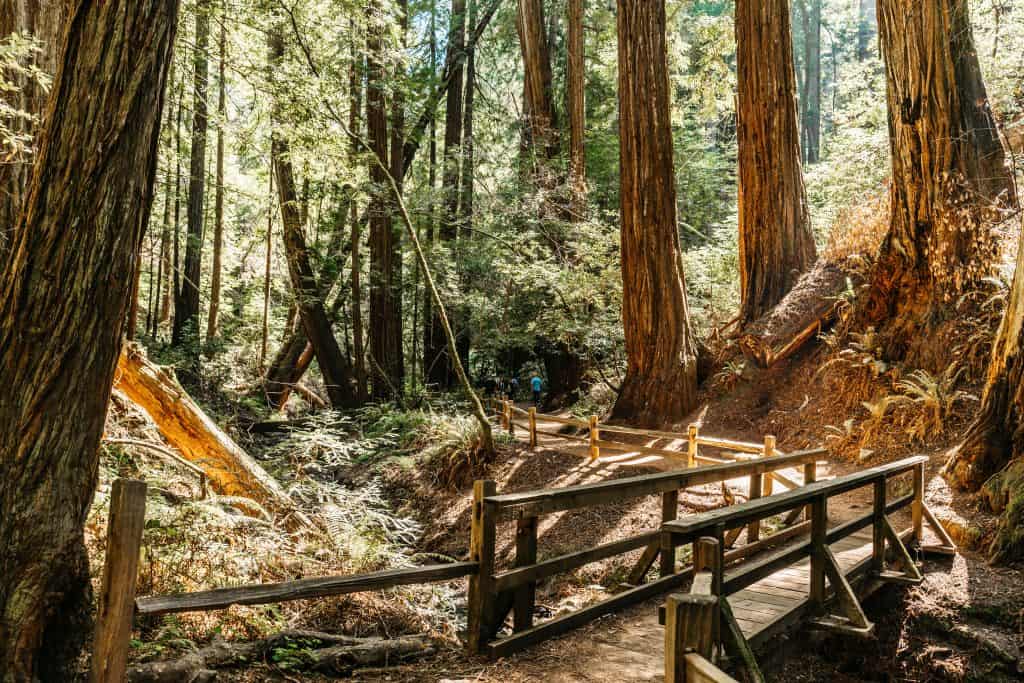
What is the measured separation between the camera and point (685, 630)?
2707 mm

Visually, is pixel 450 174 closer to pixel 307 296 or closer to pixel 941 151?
pixel 307 296

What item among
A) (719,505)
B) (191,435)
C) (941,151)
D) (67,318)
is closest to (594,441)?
(719,505)

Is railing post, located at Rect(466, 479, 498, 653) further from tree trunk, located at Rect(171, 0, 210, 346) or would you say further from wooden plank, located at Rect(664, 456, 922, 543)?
tree trunk, located at Rect(171, 0, 210, 346)

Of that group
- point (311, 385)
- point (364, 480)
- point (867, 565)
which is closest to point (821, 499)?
point (867, 565)

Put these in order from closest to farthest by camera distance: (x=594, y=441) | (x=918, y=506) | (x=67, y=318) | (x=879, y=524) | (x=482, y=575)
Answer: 1. (x=67, y=318)
2. (x=482, y=575)
3. (x=879, y=524)
4. (x=918, y=506)
5. (x=594, y=441)

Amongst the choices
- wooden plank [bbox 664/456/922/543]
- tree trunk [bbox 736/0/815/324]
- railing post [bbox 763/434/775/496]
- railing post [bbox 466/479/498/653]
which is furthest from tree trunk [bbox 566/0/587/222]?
railing post [bbox 466/479/498/653]

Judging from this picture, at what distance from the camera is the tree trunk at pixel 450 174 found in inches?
787

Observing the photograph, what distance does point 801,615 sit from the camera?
5.15 meters

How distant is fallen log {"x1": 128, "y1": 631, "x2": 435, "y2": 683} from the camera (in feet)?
12.4

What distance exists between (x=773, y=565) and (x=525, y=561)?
1.62 metres

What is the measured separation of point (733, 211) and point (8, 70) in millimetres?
21005

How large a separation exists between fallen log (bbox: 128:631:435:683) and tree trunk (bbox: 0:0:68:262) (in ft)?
10.8

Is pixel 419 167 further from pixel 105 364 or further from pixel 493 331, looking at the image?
pixel 105 364

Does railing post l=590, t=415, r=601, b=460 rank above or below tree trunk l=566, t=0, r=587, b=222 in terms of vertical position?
below
